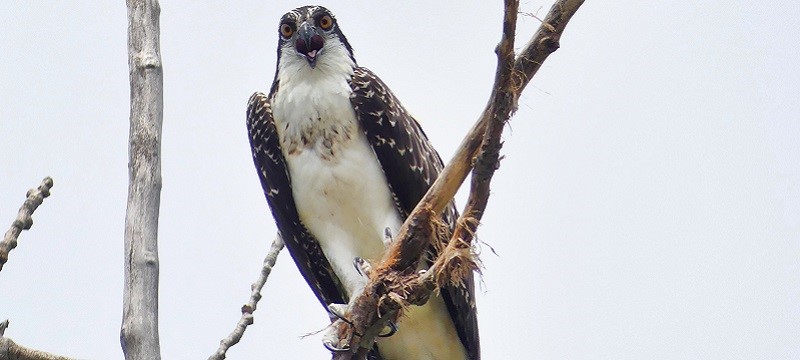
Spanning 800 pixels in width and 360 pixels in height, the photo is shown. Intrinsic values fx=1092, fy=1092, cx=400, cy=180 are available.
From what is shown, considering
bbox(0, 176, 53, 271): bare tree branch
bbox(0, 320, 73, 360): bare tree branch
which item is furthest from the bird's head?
bbox(0, 320, 73, 360): bare tree branch

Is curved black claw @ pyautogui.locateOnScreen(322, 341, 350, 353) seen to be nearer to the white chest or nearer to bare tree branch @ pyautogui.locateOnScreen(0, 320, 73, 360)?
the white chest

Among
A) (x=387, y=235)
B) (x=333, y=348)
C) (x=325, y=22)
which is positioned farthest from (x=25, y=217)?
(x=325, y=22)

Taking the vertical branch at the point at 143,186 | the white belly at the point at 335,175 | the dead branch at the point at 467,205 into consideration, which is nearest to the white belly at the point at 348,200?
the white belly at the point at 335,175

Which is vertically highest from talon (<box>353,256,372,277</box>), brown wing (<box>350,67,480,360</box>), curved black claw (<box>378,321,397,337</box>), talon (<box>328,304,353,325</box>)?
brown wing (<box>350,67,480,360</box>)

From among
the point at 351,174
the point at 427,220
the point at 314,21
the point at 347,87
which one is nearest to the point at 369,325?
the point at 427,220

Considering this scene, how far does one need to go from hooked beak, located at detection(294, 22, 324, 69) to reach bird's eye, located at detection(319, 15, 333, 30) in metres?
0.11

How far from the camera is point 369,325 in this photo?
5.84 metres

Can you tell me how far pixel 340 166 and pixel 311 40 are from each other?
→ 88 centimetres

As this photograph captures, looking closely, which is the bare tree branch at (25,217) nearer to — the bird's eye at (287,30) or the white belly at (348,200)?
the white belly at (348,200)

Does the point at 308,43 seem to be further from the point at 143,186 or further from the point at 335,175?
the point at 143,186

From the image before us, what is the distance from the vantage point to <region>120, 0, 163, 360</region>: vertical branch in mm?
4605

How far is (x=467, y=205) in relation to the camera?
207 inches

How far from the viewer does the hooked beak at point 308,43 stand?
704cm

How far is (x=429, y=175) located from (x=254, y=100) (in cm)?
128
